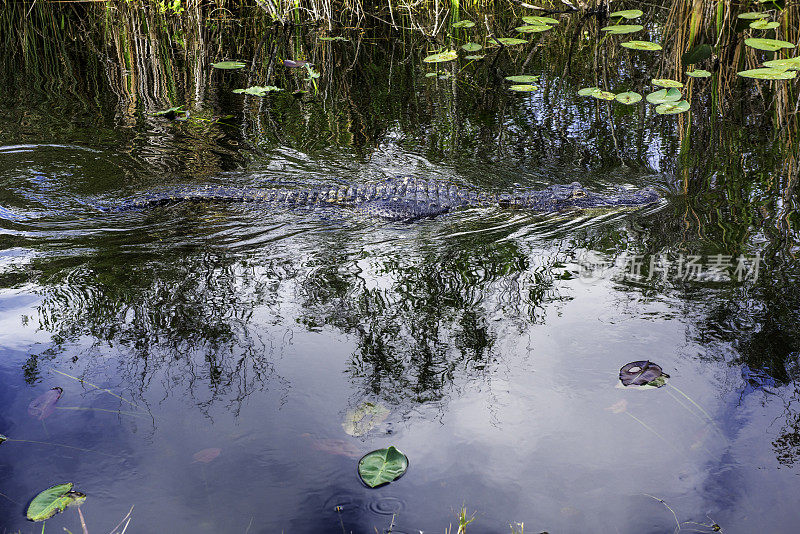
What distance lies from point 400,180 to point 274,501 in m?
3.11

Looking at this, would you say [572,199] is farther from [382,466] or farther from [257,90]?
[257,90]

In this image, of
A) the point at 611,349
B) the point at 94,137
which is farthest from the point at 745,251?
the point at 94,137

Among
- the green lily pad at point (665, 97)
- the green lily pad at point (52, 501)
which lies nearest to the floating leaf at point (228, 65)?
the green lily pad at point (665, 97)

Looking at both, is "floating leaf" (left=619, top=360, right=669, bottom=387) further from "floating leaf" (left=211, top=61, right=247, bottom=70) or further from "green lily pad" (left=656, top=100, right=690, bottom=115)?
"floating leaf" (left=211, top=61, right=247, bottom=70)

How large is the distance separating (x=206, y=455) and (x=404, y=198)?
2770mm

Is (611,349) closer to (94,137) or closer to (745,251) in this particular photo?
(745,251)

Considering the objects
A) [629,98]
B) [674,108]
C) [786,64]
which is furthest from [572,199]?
[786,64]

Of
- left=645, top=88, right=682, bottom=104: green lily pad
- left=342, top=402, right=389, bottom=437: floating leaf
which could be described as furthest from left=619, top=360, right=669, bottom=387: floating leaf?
left=645, top=88, right=682, bottom=104: green lily pad

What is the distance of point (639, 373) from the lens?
7.87 feet

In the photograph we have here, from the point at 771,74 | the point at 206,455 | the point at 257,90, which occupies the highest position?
the point at 771,74

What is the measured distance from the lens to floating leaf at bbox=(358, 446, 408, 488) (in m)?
1.97

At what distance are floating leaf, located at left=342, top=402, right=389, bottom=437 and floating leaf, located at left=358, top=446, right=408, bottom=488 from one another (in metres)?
0.14

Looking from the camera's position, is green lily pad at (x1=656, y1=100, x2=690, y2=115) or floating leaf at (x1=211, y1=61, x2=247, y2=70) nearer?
green lily pad at (x1=656, y1=100, x2=690, y2=115)

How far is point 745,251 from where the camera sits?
3.39m
